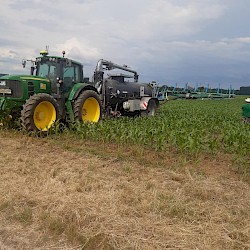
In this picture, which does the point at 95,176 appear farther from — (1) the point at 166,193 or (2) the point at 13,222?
(2) the point at 13,222

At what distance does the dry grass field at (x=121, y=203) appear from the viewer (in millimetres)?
2932

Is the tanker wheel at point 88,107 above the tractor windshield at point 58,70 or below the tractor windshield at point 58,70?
below

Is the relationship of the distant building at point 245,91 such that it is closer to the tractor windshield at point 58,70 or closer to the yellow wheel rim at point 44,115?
the tractor windshield at point 58,70

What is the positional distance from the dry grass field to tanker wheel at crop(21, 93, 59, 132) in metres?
1.57

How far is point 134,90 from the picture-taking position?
13562mm

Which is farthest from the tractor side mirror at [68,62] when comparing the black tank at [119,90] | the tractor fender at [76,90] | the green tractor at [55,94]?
the black tank at [119,90]

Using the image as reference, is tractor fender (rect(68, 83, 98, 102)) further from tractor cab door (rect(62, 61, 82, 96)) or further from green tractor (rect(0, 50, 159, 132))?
tractor cab door (rect(62, 61, 82, 96))

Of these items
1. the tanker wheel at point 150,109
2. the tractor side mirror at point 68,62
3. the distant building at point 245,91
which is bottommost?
the tanker wheel at point 150,109

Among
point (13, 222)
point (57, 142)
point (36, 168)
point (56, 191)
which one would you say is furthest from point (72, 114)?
point (13, 222)

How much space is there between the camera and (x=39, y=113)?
25.4 feet

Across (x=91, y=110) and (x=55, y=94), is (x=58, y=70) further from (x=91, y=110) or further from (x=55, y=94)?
(x=91, y=110)

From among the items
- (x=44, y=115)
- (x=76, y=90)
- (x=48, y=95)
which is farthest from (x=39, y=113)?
(x=76, y=90)

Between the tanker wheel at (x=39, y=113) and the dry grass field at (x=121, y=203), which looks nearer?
the dry grass field at (x=121, y=203)

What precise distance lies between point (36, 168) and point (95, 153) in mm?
1469
